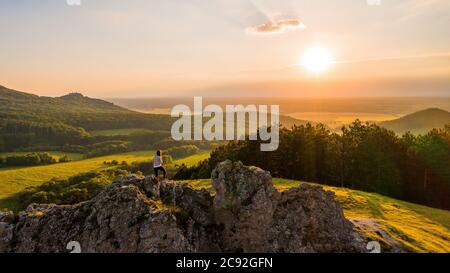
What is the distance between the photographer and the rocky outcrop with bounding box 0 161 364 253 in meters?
20.8

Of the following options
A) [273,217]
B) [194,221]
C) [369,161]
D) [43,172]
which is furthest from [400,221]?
[43,172]

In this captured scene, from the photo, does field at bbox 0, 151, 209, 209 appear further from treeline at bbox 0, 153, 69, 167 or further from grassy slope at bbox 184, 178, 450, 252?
grassy slope at bbox 184, 178, 450, 252

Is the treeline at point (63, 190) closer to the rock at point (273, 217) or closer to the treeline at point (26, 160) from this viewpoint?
the treeline at point (26, 160)

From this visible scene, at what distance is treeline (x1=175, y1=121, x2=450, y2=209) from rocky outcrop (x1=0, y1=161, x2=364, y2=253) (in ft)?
159

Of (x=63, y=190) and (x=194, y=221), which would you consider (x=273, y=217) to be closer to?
(x=194, y=221)

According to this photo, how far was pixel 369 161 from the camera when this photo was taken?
69.4m

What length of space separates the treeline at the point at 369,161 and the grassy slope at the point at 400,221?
56.4ft

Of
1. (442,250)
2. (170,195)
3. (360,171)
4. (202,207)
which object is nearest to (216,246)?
(202,207)

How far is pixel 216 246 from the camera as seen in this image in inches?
864

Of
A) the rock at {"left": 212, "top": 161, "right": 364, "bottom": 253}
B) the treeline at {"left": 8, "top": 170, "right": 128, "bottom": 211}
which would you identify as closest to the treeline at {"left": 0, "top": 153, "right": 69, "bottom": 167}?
the treeline at {"left": 8, "top": 170, "right": 128, "bottom": 211}

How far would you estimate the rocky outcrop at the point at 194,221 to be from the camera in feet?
68.2
